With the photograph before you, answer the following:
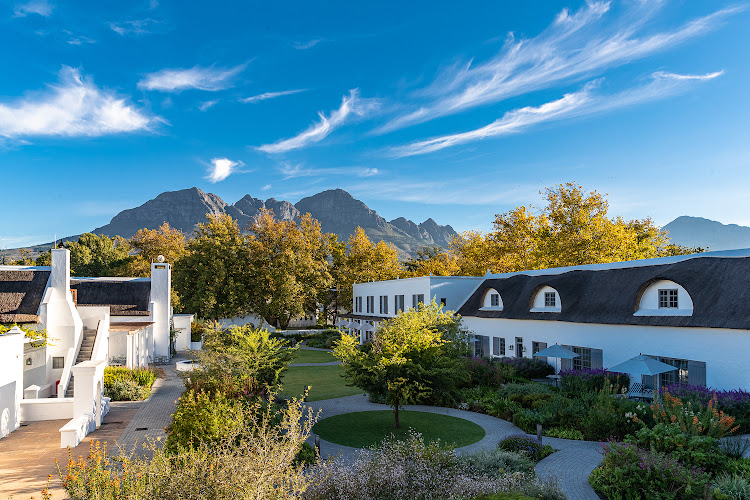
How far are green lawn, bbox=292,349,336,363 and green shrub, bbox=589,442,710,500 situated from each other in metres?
24.5

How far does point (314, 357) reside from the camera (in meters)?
35.2

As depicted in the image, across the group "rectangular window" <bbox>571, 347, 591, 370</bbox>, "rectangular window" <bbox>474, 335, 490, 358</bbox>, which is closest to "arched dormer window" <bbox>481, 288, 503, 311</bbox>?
"rectangular window" <bbox>474, 335, 490, 358</bbox>

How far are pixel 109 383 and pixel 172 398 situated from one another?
8.32 ft

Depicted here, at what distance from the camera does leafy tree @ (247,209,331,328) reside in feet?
150

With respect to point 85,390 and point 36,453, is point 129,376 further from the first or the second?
point 36,453

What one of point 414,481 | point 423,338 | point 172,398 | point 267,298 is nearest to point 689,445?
point 414,481

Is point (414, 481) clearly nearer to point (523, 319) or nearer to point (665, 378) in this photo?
point (665, 378)

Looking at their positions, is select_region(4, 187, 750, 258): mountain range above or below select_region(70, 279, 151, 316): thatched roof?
above

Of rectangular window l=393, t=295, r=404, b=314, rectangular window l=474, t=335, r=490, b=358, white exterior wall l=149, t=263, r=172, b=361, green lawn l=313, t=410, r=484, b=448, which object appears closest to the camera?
green lawn l=313, t=410, r=484, b=448

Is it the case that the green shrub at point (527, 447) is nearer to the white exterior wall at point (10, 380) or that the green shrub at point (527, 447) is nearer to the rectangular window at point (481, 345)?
the white exterior wall at point (10, 380)

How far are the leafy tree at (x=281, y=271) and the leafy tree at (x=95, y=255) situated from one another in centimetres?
2268

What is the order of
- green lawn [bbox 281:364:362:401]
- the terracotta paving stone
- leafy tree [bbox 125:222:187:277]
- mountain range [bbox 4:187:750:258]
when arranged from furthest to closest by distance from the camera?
mountain range [bbox 4:187:750:258] < leafy tree [bbox 125:222:187:277] < green lawn [bbox 281:364:362:401] < the terracotta paving stone

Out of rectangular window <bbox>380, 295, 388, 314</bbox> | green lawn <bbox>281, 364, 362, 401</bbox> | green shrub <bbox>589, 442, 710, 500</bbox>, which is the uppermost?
rectangular window <bbox>380, 295, 388, 314</bbox>

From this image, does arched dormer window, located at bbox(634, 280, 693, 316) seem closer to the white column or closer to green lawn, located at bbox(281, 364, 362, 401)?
green lawn, located at bbox(281, 364, 362, 401)
